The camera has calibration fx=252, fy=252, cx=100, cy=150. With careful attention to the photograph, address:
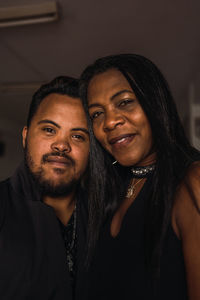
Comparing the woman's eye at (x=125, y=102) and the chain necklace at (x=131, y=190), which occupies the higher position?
the woman's eye at (x=125, y=102)

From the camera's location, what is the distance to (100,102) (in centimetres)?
110

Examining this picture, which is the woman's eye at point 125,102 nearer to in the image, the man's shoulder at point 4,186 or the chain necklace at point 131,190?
the chain necklace at point 131,190

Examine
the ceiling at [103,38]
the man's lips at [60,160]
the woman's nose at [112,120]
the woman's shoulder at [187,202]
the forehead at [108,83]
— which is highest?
the ceiling at [103,38]

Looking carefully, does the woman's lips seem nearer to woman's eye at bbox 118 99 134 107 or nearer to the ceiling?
woman's eye at bbox 118 99 134 107

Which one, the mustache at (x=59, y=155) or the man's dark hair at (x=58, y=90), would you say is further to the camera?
the man's dark hair at (x=58, y=90)

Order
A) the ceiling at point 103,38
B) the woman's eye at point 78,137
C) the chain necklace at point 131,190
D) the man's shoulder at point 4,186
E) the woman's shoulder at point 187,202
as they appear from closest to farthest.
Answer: the woman's shoulder at point 187,202 → the chain necklace at point 131,190 → the man's shoulder at point 4,186 → the woman's eye at point 78,137 → the ceiling at point 103,38

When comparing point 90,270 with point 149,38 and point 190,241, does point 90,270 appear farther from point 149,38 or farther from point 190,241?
point 149,38

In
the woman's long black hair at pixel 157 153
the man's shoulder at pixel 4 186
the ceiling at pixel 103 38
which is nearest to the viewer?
the woman's long black hair at pixel 157 153

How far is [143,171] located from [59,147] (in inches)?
21.8

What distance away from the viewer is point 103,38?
3066 mm

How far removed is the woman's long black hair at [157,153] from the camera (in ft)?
2.71

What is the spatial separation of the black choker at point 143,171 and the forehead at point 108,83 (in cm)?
34

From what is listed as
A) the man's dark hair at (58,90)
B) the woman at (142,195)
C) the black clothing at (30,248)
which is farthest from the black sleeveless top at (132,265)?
the man's dark hair at (58,90)

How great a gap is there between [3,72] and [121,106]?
141 inches
